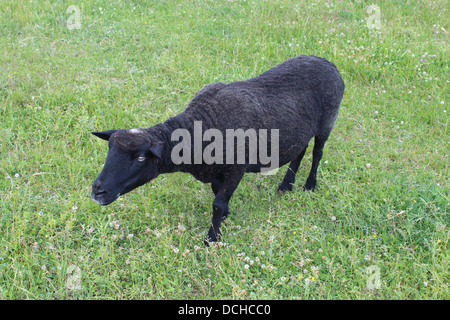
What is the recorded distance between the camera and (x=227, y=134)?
414cm

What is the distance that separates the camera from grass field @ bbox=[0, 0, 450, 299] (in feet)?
13.1

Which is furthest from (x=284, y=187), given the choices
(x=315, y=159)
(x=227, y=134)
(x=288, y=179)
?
(x=227, y=134)

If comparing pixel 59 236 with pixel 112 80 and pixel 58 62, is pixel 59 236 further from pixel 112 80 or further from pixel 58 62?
pixel 58 62

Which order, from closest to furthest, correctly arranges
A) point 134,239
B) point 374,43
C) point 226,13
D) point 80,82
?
point 134,239, point 80,82, point 374,43, point 226,13

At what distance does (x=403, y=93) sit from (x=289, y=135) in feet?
12.1

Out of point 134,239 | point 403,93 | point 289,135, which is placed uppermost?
point 289,135

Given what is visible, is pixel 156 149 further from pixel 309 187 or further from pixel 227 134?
pixel 309 187

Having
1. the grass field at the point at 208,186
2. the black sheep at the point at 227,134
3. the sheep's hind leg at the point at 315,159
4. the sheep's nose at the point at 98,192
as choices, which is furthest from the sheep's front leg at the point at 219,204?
the sheep's hind leg at the point at 315,159

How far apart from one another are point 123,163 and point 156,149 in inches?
12.6

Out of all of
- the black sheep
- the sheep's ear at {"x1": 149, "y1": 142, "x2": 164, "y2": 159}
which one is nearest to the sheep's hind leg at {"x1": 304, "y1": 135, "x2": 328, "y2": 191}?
the black sheep

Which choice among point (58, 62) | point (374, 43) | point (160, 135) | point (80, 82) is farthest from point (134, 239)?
point (374, 43)

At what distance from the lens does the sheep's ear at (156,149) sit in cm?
364

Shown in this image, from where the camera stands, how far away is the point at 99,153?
556 centimetres

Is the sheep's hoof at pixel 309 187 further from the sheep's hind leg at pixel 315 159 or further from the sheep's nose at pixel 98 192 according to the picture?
the sheep's nose at pixel 98 192
